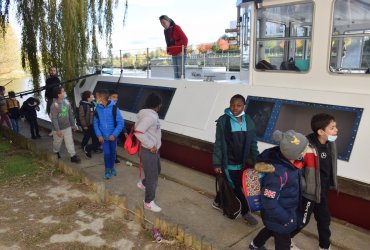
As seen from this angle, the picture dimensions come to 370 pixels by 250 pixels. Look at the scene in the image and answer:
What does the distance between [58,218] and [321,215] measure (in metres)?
3.12

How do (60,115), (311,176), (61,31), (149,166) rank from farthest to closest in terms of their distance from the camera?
(61,31)
(60,115)
(149,166)
(311,176)

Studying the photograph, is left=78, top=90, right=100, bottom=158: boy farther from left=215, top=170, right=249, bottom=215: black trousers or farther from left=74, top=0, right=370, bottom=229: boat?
left=215, top=170, right=249, bottom=215: black trousers

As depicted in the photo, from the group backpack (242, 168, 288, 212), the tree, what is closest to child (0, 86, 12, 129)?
the tree

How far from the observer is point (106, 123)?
5773 millimetres

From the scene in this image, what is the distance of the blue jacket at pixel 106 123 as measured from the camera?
18.9ft

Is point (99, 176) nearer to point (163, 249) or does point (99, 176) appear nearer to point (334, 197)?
point (163, 249)

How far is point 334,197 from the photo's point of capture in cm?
432

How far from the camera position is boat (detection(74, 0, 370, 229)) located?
4.20 metres

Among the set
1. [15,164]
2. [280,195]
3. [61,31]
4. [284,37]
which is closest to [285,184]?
[280,195]

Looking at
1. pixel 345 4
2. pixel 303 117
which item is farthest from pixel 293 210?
pixel 345 4

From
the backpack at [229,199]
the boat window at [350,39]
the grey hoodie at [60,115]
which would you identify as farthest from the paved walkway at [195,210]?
the boat window at [350,39]

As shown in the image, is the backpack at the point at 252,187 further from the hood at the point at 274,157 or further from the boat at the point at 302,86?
the boat at the point at 302,86

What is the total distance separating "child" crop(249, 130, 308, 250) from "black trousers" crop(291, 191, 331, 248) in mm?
259

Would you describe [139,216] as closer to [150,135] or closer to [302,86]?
[150,135]
